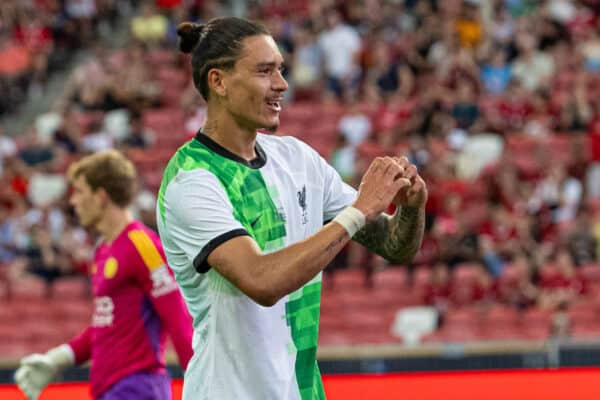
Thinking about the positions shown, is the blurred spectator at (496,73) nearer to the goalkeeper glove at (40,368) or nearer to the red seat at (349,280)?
the red seat at (349,280)

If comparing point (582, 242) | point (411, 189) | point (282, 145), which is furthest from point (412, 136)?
point (411, 189)

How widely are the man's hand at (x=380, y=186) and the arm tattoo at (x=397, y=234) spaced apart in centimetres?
28

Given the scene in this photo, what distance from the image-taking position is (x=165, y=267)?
17.4 ft

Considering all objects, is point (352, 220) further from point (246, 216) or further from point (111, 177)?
point (111, 177)

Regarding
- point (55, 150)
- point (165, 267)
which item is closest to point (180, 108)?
point (55, 150)

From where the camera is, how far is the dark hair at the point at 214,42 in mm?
3783

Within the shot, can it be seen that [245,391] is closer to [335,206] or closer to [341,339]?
[335,206]

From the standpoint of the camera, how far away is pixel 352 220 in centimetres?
353

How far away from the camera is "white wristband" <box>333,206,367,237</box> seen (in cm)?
352

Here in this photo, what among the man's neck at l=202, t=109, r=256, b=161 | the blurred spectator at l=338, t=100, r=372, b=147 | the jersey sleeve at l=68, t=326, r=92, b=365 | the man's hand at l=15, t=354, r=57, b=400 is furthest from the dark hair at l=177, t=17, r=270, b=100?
the blurred spectator at l=338, t=100, r=372, b=147

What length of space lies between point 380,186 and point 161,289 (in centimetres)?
186

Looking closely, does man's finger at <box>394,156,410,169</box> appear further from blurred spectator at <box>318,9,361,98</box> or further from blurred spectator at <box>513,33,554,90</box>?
blurred spectator at <box>318,9,361,98</box>

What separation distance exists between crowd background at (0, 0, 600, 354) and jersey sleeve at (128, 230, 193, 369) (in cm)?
582

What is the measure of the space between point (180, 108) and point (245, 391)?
10748mm
